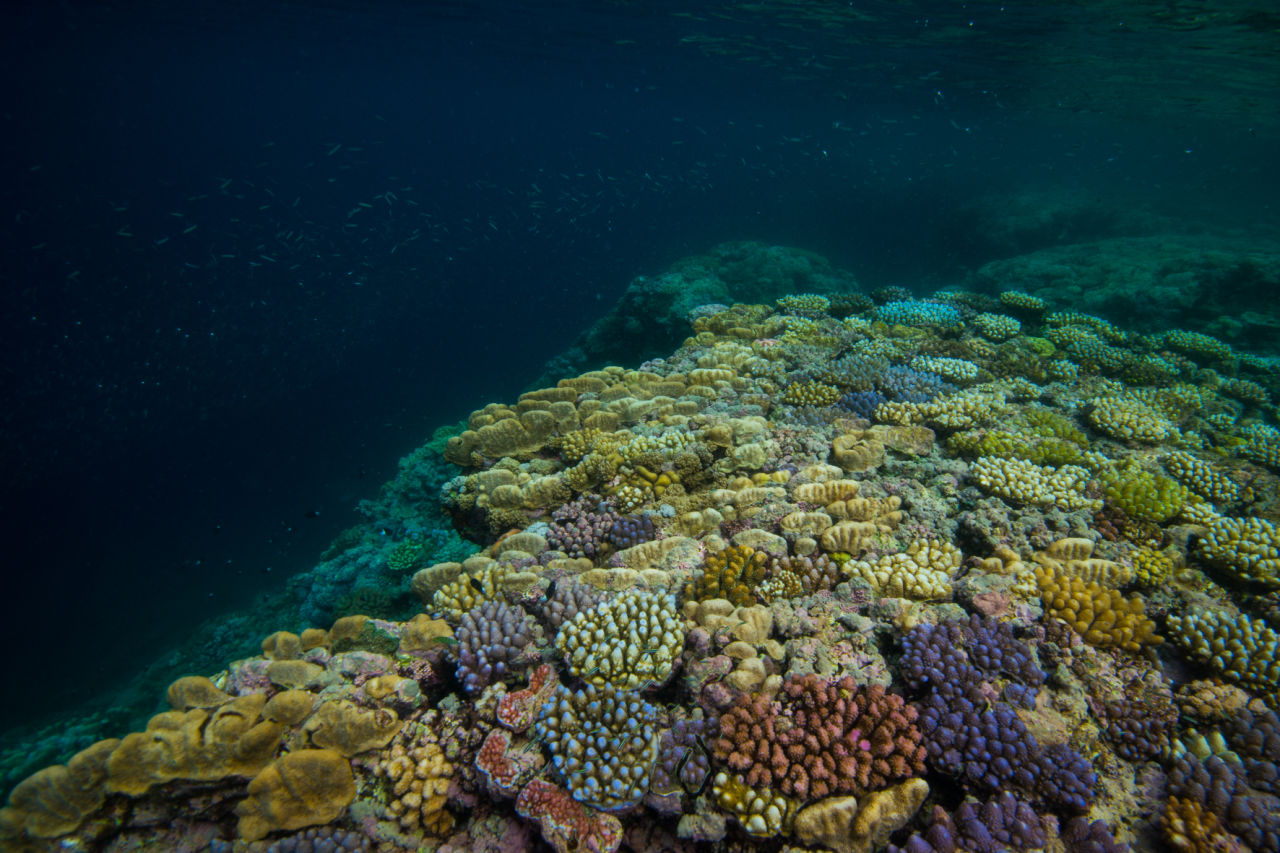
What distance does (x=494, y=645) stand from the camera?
4113mm

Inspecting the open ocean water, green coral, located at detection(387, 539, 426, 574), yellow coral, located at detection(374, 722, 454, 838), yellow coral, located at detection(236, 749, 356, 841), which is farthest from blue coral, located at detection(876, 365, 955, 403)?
green coral, located at detection(387, 539, 426, 574)

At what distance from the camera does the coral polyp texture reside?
10.4ft

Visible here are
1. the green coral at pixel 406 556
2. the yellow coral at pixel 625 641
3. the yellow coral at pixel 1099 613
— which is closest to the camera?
the yellow coral at pixel 625 641

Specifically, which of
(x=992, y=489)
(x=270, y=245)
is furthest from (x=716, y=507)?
(x=270, y=245)

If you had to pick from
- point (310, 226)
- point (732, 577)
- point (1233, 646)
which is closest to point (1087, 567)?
point (1233, 646)

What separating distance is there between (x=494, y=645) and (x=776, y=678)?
2.29 meters

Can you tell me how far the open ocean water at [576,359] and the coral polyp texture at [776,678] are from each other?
51mm

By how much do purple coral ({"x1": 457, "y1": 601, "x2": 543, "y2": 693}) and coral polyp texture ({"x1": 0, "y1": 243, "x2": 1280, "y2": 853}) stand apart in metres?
0.03

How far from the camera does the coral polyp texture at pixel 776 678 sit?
10.4 ft

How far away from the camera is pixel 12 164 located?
76.1 metres

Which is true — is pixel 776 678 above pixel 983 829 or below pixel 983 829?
above

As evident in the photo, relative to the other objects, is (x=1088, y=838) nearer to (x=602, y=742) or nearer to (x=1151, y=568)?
(x=602, y=742)

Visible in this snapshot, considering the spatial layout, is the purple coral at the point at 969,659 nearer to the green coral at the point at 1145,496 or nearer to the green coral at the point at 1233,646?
the green coral at the point at 1233,646

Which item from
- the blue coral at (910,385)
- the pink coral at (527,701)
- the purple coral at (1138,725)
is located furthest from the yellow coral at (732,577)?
the blue coral at (910,385)
